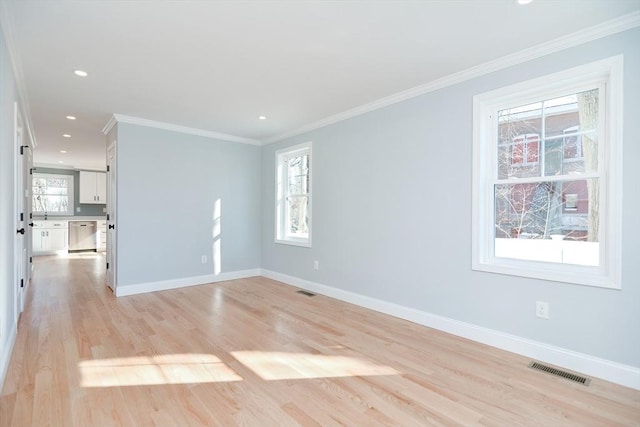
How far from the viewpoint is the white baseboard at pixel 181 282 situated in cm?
441

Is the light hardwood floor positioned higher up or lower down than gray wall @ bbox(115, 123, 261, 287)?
lower down

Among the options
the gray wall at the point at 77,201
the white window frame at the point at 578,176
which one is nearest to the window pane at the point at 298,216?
the white window frame at the point at 578,176

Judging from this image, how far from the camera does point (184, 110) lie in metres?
4.13

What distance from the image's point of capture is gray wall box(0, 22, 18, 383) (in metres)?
2.17

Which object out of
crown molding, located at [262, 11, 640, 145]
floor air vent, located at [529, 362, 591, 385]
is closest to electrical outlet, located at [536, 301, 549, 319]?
floor air vent, located at [529, 362, 591, 385]

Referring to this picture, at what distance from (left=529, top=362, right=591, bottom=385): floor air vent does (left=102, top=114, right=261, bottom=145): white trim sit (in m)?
5.02

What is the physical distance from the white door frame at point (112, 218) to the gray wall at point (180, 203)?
0.12m

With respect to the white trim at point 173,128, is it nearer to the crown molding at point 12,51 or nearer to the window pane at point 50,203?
the crown molding at point 12,51

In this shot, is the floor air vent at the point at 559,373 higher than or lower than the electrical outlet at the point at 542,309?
lower

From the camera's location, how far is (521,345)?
8.62ft

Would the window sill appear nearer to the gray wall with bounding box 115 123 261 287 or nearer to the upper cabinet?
the gray wall with bounding box 115 123 261 287

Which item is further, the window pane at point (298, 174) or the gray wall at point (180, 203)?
the window pane at point (298, 174)

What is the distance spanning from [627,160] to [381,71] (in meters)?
1.99

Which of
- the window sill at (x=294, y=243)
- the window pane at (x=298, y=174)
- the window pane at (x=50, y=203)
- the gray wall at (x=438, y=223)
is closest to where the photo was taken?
the gray wall at (x=438, y=223)
